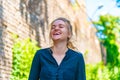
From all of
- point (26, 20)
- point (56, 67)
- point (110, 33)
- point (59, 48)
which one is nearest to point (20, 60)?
point (26, 20)

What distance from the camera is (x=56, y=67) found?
3.12m

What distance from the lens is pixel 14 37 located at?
7664 millimetres

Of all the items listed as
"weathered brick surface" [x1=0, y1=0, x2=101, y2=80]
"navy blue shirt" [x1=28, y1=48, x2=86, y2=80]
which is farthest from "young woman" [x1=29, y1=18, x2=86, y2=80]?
"weathered brick surface" [x1=0, y1=0, x2=101, y2=80]

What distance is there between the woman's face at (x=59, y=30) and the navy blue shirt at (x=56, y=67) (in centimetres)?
13

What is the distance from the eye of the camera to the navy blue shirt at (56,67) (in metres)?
3.09

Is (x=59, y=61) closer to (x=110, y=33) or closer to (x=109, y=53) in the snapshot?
(x=109, y=53)

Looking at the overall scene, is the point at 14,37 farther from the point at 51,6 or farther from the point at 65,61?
the point at 65,61

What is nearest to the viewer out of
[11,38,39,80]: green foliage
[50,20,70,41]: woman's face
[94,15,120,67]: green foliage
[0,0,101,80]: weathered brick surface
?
[50,20,70,41]: woman's face

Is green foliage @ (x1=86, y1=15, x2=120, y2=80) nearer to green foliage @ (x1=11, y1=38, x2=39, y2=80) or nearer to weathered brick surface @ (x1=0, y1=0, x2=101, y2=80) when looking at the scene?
weathered brick surface @ (x1=0, y1=0, x2=101, y2=80)

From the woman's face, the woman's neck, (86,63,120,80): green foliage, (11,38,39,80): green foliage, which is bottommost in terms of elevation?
(86,63,120,80): green foliage

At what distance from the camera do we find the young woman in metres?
3.10

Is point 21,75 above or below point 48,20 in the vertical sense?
below

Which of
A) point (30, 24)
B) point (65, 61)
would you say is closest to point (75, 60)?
point (65, 61)

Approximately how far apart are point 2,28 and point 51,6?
4.52 meters
